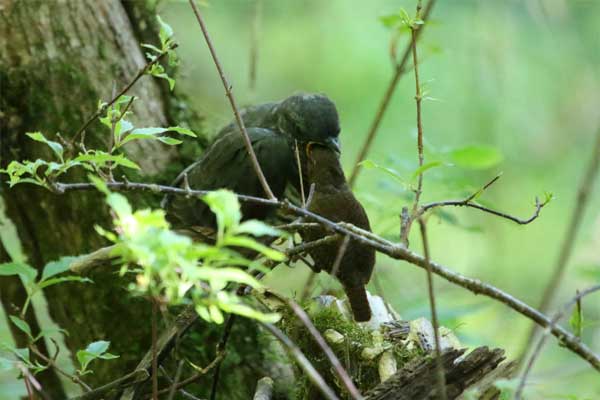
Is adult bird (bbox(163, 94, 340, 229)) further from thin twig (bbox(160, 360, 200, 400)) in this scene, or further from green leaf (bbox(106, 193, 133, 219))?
green leaf (bbox(106, 193, 133, 219))

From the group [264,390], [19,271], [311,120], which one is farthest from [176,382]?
[311,120]

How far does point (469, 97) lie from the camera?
4168mm

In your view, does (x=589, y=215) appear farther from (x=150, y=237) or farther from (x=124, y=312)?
(x=150, y=237)

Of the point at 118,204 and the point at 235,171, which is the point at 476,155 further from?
the point at 118,204

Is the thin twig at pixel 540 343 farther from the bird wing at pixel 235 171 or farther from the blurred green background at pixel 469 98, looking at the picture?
the blurred green background at pixel 469 98

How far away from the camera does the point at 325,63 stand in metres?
4.44

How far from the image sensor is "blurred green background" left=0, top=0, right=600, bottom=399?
4.12m

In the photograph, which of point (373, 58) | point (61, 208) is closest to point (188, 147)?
point (61, 208)

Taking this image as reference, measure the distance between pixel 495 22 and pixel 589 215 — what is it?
1376 mm

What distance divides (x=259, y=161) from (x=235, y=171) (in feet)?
0.29

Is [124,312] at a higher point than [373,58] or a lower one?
lower

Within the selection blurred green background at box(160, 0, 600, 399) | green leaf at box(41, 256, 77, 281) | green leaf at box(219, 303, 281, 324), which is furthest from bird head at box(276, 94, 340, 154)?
blurred green background at box(160, 0, 600, 399)

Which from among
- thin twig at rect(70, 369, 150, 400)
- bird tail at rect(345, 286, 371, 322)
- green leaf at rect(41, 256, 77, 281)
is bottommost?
Answer: bird tail at rect(345, 286, 371, 322)

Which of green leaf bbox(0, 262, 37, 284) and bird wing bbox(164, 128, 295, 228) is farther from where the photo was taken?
bird wing bbox(164, 128, 295, 228)
